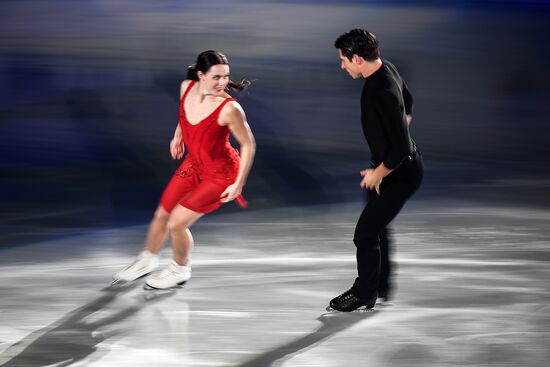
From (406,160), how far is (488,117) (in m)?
6.81

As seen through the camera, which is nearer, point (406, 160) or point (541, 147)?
point (406, 160)

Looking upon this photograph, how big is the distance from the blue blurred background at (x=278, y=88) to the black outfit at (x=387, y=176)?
408 cm

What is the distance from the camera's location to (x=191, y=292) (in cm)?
582

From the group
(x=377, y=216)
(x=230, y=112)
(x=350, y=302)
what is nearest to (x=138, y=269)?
(x=230, y=112)

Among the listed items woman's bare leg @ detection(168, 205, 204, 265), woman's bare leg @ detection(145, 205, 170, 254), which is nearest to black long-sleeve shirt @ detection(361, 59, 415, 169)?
woman's bare leg @ detection(168, 205, 204, 265)

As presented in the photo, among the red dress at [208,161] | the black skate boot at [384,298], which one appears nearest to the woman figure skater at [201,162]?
the red dress at [208,161]

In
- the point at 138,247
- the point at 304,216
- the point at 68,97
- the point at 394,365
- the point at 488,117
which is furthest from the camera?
the point at 488,117

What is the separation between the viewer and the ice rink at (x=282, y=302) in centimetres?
469

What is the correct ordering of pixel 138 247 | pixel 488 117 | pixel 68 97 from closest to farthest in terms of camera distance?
pixel 138 247, pixel 68 97, pixel 488 117

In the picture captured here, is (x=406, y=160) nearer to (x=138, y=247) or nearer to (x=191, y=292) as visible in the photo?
(x=191, y=292)

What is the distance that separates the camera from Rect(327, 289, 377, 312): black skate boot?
5375mm

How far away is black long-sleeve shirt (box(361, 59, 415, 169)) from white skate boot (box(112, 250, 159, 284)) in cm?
158

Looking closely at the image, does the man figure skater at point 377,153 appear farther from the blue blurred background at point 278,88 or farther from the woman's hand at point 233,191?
the blue blurred background at point 278,88

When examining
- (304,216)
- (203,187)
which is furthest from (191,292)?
(304,216)
